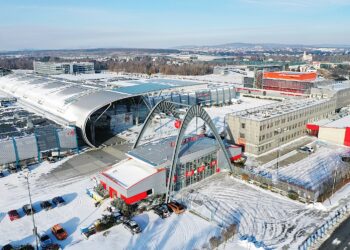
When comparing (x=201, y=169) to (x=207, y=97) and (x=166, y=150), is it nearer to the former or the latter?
(x=166, y=150)

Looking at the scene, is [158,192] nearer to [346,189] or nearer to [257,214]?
[257,214]

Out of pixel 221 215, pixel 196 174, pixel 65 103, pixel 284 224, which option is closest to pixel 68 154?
pixel 65 103

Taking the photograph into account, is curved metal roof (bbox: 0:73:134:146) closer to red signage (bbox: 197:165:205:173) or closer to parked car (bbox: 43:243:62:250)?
red signage (bbox: 197:165:205:173)

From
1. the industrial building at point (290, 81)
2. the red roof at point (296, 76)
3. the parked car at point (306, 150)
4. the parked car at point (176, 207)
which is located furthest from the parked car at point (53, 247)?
the red roof at point (296, 76)

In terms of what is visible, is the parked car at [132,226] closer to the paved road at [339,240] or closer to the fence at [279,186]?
the paved road at [339,240]

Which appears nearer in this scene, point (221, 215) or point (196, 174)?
point (221, 215)

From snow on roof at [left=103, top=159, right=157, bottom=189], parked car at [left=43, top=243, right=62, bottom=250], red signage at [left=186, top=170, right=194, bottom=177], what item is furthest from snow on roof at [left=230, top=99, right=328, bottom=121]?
parked car at [left=43, top=243, right=62, bottom=250]

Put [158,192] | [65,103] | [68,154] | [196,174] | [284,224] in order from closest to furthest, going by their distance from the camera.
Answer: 1. [284,224]
2. [158,192]
3. [196,174]
4. [68,154]
5. [65,103]
